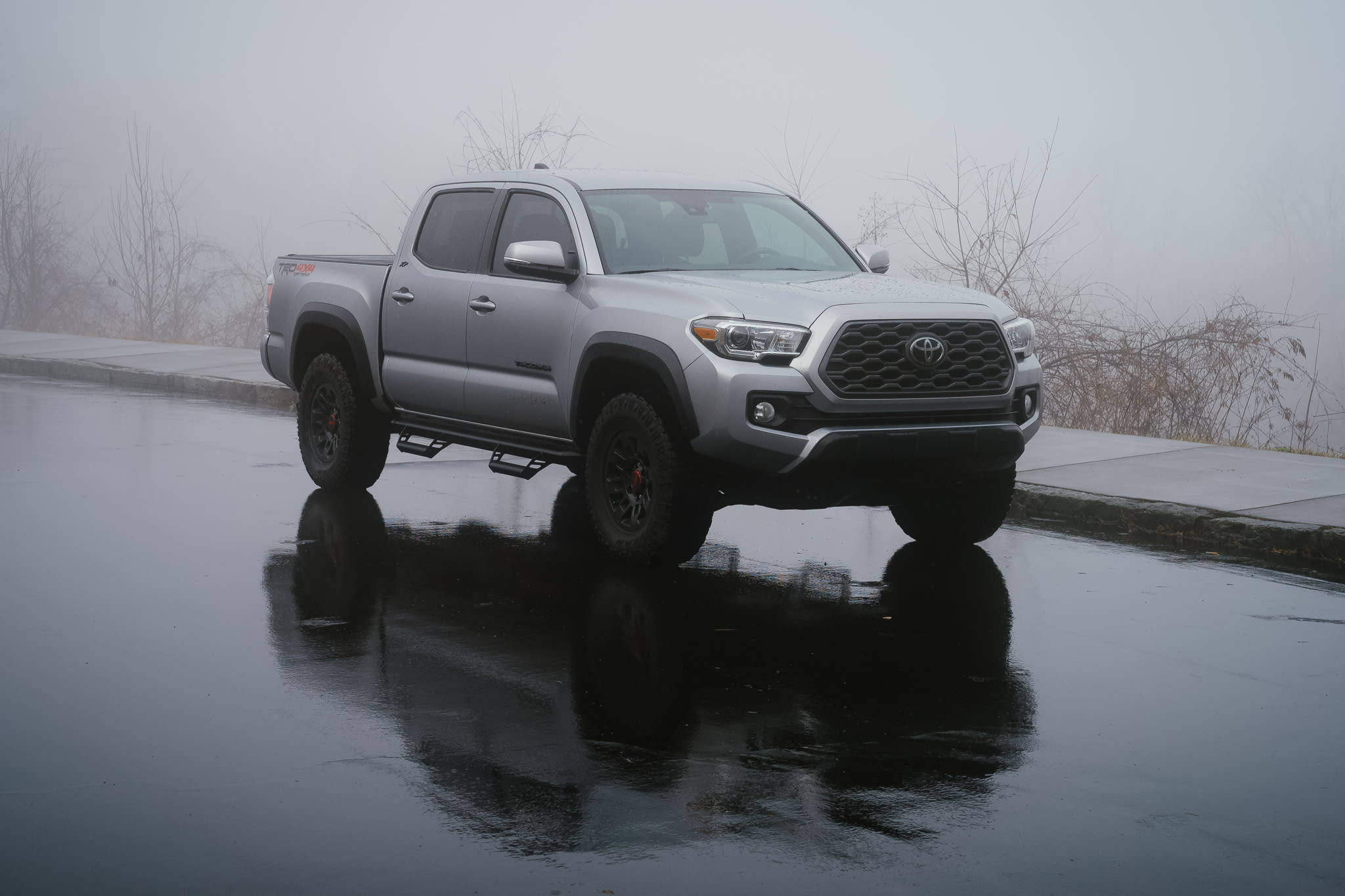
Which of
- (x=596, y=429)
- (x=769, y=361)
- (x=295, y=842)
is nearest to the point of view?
(x=295, y=842)

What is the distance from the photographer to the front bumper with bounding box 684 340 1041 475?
7.57 meters

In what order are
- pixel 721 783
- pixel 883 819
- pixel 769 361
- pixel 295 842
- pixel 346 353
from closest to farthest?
pixel 295 842, pixel 883 819, pixel 721 783, pixel 769 361, pixel 346 353

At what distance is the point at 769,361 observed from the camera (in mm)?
7656

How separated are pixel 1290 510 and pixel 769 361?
409cm

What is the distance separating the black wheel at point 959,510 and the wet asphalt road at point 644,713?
0.18m

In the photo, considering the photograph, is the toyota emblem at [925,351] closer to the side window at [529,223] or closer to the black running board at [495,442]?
the black running board at [495,442]

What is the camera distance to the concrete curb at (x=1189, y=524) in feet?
30.3

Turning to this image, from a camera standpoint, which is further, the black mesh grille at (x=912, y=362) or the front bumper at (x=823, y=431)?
the black mesh grille at (x=912, y=362)

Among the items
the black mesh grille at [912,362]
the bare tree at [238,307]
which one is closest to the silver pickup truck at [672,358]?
the black mesh grille at [912,362]

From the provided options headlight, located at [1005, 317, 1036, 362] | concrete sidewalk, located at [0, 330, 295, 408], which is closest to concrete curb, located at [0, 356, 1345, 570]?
headlight, located at [1005, 317, 1036, 362]

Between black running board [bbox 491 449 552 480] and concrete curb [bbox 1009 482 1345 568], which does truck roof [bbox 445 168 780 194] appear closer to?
black running board [bbox 491 449 552 480]

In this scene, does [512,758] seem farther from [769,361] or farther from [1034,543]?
[1034,543]

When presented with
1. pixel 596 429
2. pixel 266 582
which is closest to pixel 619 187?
pixel 596 429

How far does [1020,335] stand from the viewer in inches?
335
